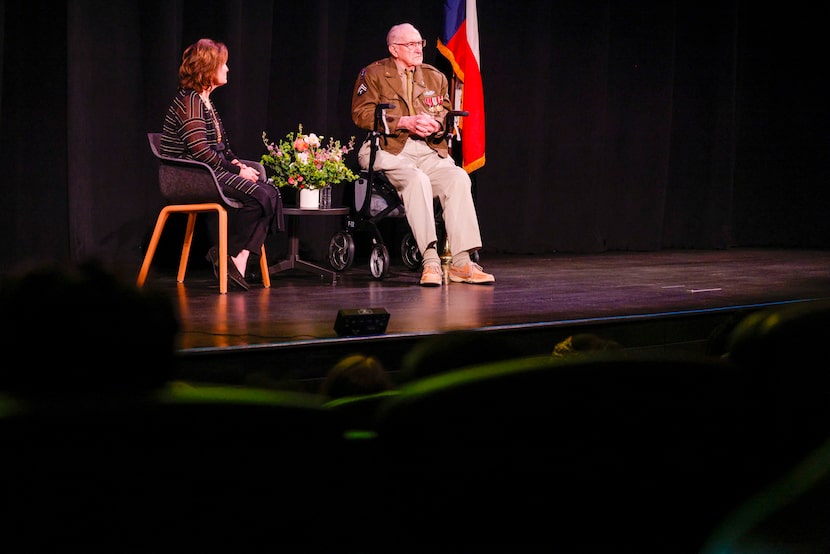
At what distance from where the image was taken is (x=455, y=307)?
11.0ft

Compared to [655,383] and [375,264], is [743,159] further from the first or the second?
[655,383]

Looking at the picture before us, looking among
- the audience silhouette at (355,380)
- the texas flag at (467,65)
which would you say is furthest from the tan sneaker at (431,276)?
the audience silhouette at (355,380)

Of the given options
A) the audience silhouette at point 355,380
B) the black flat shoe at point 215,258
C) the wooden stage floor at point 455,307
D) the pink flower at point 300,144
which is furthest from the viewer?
the pink flower at point 300,144

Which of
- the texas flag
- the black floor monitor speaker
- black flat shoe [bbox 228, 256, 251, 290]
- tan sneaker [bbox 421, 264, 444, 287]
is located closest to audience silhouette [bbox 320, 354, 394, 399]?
the black floor monitor speaker

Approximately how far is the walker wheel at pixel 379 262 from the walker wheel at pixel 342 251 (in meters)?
0.14

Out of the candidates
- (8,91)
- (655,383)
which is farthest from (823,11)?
(655,383)

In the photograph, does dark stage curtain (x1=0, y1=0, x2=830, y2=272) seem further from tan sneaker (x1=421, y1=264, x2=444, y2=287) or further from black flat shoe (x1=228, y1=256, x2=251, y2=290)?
tan sneaker (x1=421, y1=264, x2=444, y2=287)

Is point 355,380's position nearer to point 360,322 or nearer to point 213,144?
point 360,322

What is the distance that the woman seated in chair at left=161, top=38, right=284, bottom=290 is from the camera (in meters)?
3.78

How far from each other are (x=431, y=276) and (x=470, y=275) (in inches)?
9.2

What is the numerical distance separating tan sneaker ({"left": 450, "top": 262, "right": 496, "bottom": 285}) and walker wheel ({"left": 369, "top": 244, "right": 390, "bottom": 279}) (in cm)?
31

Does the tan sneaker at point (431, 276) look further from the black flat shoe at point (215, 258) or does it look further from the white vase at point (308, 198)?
the black flat shoe at point (215, 258)

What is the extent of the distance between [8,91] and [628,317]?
9.63ft

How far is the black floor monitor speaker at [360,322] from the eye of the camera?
262 centimetres
